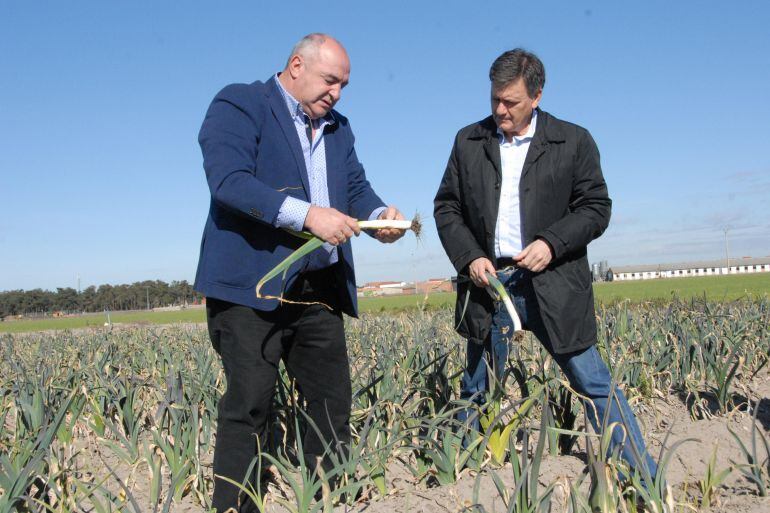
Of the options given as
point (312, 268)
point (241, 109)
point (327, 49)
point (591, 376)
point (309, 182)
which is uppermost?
point (327, 49)

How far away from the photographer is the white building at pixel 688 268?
101250mm

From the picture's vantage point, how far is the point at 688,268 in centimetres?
10694

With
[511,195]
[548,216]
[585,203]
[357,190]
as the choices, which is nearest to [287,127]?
[357,190]

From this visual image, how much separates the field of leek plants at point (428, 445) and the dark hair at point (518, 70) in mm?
1230

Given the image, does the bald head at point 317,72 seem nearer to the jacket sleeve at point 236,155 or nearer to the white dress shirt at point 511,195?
the jacket sleeve at point 236,155

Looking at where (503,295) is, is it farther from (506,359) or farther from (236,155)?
(236,155)

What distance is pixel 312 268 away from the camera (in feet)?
9.54

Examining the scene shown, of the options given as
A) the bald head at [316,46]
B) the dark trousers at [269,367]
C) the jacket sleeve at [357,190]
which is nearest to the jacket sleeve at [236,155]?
the bald head at [316,46]

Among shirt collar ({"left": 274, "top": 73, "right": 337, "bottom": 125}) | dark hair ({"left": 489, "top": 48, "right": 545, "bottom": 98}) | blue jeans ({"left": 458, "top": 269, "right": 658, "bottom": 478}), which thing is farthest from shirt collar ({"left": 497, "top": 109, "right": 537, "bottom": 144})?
shirt collar ({"left": 274, "top": 73, "right": 337, "bottom": 125})

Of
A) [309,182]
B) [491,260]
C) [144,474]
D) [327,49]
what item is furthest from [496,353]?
[144,474]

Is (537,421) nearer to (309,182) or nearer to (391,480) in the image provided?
(391,480)

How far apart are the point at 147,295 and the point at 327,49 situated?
107m

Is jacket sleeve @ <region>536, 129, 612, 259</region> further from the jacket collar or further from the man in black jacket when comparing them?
the jacket collar

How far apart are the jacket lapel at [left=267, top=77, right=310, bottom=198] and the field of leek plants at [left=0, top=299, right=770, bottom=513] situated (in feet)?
3.20
